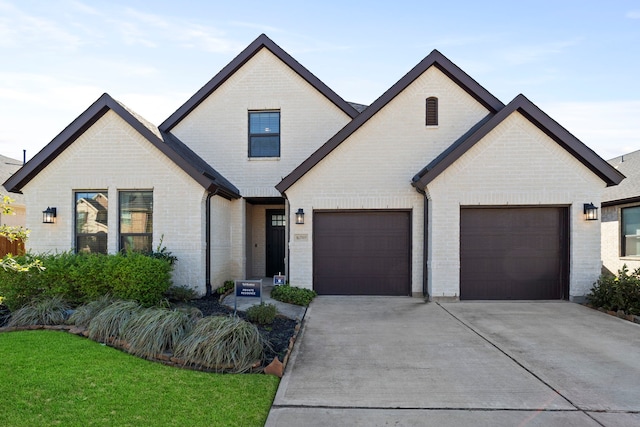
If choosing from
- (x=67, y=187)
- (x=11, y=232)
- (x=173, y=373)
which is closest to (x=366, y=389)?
(x=173, y=373)

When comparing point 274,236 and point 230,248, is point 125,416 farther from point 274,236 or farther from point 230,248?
point 274,236

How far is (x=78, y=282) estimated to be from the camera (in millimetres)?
7750

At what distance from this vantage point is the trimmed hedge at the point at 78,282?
7.68 metres

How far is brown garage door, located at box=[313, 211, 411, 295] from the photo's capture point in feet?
34.0

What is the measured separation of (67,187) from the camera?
387 inches

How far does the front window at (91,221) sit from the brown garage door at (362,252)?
5.80m

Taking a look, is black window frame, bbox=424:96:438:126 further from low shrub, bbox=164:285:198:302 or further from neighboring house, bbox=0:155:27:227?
neighboring house, bbox=0:155:27:227

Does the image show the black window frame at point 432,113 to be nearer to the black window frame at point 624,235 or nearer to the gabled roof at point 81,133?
the gabled roof at point 81,133

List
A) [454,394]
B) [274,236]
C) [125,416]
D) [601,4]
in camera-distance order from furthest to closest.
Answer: [274,236] < [601,4] < [454,394] < [125,416]

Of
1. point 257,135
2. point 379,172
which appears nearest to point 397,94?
point 379,172

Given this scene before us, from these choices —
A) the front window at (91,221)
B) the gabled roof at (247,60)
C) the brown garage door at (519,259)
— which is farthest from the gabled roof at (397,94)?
the front window at (91,221)

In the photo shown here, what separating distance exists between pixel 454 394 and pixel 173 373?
3474 mm

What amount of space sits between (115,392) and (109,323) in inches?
87.6

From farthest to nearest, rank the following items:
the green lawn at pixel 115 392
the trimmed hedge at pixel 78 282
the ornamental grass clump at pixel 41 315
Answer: the trimmed hedge at pixel 78 282
the ornamental grass clump at pixel 41 315
the green lawn at pixel 115 392
